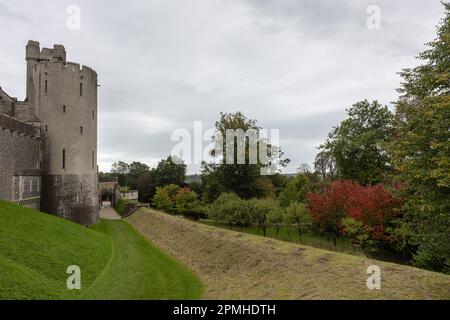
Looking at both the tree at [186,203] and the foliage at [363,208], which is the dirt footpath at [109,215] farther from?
the foliage at [363,208]

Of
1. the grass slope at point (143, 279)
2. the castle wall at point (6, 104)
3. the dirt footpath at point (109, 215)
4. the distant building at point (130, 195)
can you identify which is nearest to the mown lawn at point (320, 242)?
the grass slope at point (143, 279)

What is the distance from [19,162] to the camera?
88.4ft

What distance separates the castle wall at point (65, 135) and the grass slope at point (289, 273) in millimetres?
16054

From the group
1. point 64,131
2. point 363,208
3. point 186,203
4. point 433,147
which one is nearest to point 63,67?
point 64,131

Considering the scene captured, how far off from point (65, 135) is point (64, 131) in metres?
0.39

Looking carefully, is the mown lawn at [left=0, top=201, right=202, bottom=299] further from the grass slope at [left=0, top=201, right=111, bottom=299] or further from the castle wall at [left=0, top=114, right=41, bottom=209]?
the castle wall at [left=0, top=114, right=41, bottom=209]

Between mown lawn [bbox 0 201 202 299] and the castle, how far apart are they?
11.0 m

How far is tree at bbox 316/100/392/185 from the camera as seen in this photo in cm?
3734

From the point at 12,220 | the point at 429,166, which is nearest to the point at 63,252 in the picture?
the point at 12,220

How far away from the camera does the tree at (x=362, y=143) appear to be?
123 ft

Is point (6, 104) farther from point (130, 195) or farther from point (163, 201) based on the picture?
point (130, 195)

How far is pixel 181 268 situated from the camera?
18609 mm
